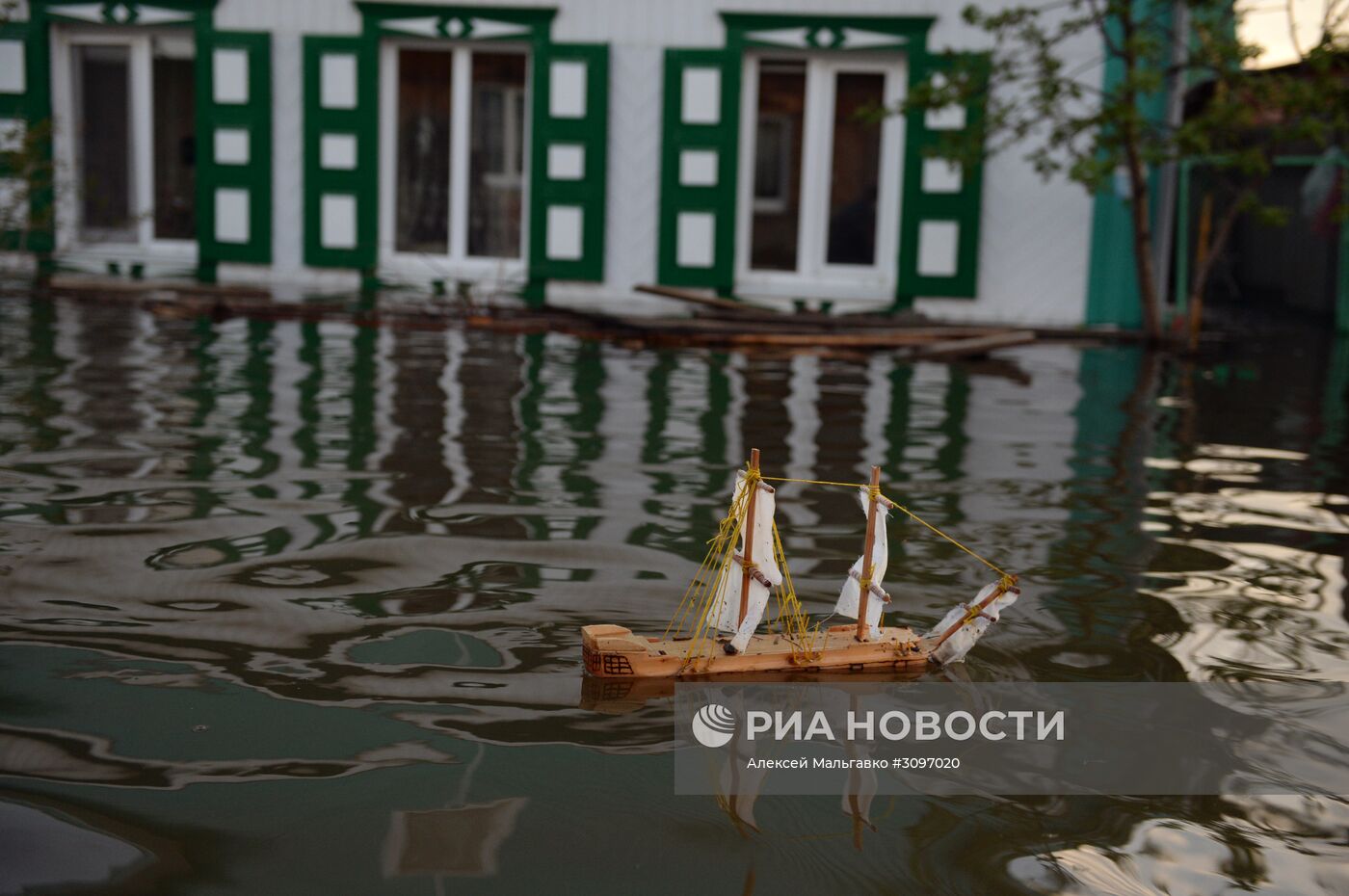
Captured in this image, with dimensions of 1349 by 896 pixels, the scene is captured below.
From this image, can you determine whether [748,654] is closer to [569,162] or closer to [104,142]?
[569,162]

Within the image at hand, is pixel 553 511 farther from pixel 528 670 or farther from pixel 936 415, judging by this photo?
pixel 936 415

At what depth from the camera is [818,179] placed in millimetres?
12977

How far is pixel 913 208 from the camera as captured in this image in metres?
12.5

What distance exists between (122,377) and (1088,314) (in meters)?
8.03

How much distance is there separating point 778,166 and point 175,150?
5.42 m

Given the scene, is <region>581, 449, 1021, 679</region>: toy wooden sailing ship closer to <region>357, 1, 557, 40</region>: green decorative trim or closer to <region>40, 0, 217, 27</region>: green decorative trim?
<region>357, 1, 557, 40</region>: green decorative trim

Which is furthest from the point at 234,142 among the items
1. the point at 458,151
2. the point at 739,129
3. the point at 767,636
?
the point at 767,636

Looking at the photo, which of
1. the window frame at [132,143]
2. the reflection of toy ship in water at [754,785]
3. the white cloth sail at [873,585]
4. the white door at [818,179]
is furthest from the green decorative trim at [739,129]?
the reflection of toy ship in water at [754,785]

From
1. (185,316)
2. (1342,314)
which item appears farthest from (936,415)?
(1342,314)

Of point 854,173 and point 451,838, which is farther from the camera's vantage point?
point 854,173

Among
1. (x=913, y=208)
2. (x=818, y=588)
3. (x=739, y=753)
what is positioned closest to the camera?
(x=739, y=753)

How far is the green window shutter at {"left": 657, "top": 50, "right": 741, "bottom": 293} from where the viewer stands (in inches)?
495

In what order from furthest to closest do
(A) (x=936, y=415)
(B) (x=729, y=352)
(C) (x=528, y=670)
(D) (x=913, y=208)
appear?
(D) (x=913, y=208) < (B) (x=729, y=352) < (A) (x=936, y=415) < (C) (x=528, y=670)

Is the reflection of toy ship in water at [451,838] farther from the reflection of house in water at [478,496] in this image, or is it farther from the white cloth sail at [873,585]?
the white cloth sail at [873,585]
